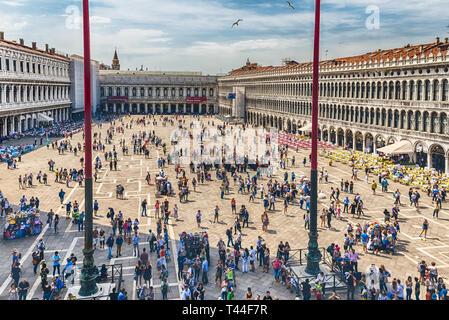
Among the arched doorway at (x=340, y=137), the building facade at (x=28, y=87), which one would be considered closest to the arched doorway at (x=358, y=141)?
the arched doorway at (x=340, y=137)

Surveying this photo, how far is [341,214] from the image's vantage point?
25.7 meters

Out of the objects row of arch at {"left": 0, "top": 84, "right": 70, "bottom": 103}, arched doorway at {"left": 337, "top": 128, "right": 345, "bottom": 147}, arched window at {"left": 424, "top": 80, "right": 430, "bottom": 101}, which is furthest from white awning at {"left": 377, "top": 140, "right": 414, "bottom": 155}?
row of arch at {"left": 0, "top": 84, "right": 70, "bottom": 103}

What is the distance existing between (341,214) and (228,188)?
983 centimetres

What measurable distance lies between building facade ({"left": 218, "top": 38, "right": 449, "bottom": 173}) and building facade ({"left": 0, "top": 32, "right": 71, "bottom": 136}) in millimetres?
45431

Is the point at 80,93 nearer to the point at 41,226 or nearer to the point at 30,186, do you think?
the point at 30,186

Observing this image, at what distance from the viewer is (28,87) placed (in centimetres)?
6378

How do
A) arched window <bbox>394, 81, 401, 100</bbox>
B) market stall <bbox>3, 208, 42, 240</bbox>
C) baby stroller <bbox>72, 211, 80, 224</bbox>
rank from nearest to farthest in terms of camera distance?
market stall <bbox>3, 208, 42, 240</bbox> < baby stroller <bbox>72, 211, 80, 224</bbox> < arched window <bbox>394, 81, 401, 100</bbox>

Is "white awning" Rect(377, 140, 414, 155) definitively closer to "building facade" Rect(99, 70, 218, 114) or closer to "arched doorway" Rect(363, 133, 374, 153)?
"arched doorway" Rect(363, 133, 374, 153)

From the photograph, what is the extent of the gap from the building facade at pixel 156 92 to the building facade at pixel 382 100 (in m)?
55.6

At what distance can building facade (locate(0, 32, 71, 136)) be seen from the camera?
183 feet

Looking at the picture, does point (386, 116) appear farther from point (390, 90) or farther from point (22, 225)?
point (22, 225)

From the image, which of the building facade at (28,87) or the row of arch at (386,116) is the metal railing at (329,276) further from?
the building facade at (28,87)

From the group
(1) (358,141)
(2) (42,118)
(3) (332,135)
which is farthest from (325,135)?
(2) (42,118)

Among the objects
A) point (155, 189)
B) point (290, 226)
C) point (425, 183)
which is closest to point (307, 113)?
point (425, 183)
